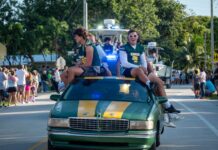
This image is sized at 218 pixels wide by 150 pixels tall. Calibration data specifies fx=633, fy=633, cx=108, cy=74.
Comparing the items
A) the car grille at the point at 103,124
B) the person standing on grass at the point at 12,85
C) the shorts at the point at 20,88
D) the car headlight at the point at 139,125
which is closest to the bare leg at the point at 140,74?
the car headlight at the point at 139,125

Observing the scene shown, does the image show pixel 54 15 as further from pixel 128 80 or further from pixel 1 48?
pixel 128 80

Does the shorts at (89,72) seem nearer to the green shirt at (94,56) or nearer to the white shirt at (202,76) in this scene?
the green shirt at (94,56)

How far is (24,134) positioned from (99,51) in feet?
11.8

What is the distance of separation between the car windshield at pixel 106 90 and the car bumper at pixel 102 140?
3.58 feet

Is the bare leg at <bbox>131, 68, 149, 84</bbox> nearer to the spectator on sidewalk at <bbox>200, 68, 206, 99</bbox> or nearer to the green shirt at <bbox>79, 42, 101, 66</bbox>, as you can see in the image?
the green shirt at <bbox>79, 42, 101, 66</bbox>

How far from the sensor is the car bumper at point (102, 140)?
987 cm

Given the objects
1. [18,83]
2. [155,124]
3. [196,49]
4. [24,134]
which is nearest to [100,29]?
[18,83]

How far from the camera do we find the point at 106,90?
438 inches

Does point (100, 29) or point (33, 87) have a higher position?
point (100, 29)

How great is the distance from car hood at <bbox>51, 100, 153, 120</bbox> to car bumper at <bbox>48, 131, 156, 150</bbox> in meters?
0.31

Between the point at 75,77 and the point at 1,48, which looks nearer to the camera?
the point at 75,77

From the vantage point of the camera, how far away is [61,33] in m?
56.4

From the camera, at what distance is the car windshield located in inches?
433

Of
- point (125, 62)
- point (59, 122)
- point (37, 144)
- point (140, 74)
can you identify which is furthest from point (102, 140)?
point (37, 144)
